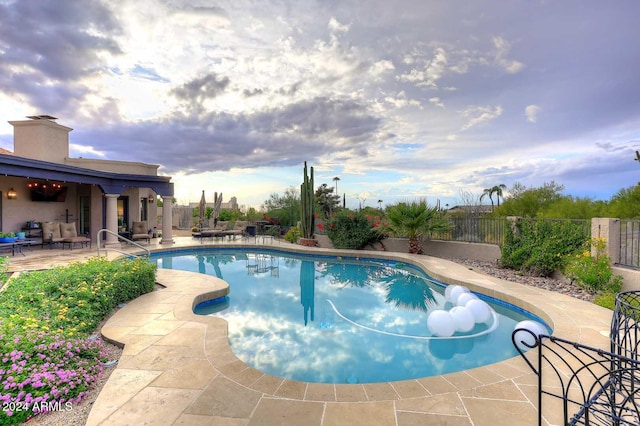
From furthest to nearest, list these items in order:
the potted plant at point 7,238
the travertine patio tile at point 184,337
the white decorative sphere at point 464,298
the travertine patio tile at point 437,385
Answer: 1. the potted plant at point 7,238
2. the white decorative sphere at point 464,298
3. the travertine patio tile at point 184,337
4. the travertine patio tile at point 437,385

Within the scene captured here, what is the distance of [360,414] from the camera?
8.12ft

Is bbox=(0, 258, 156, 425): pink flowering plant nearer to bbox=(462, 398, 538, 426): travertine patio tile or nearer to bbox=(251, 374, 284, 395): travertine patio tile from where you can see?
bbox=(251, 374, 284, 395): travertine patio tile

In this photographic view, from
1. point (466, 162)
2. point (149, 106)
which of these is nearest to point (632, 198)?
point (466, 162)

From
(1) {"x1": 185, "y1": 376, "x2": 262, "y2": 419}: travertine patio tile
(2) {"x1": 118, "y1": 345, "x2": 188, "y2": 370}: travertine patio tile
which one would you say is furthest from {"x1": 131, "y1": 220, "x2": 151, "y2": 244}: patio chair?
(1) {"x1": 185, "y1": 376, "x2": 262, "y2": 419}: travertine patio tile

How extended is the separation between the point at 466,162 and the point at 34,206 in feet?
60.7

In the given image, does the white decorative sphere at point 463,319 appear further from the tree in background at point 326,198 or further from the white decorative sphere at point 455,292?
the tree in background at point 326,198

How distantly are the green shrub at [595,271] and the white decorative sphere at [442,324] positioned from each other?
372cm

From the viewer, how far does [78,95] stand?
37.4 ft

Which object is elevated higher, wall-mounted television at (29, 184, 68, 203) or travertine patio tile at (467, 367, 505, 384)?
wall-mounted television at (29, 184, 68, 203)

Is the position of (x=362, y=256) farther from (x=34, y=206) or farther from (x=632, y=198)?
(x=34, y=206)

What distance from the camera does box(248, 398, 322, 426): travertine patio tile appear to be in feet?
7.79

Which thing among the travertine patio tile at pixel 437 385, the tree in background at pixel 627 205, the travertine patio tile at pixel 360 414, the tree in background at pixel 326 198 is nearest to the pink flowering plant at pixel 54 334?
the travertine patio tile at pixel 360 414

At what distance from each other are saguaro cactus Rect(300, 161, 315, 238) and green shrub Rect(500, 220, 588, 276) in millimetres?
7705

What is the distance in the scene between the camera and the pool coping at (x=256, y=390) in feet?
8.02
